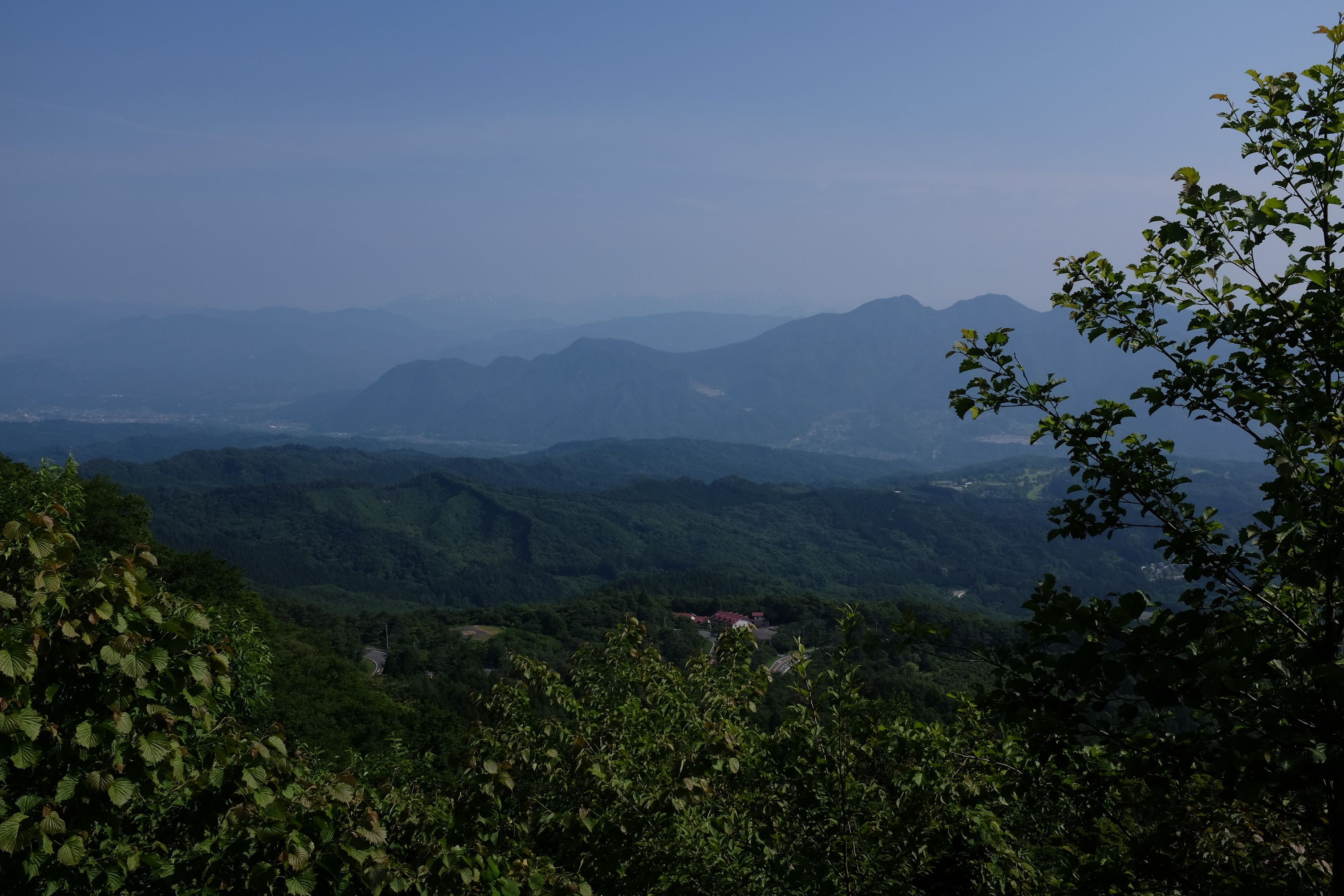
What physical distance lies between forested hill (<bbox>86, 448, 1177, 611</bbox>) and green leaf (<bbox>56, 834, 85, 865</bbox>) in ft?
386

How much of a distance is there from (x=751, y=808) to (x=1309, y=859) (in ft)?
12.8

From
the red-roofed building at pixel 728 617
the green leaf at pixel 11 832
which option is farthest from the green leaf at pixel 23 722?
the red-roofed building at pixel 728 617

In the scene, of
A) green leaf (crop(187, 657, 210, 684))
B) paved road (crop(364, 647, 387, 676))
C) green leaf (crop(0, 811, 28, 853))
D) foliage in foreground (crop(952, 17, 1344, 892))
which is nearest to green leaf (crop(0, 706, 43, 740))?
green leaf (crop(0, 811, 28, 853))

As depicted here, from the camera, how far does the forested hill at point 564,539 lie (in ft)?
447

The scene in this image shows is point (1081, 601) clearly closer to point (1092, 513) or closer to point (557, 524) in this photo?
point (1092, 513)

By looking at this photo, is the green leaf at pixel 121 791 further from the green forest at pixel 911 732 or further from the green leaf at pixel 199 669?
the green leaf at pixel 199 669

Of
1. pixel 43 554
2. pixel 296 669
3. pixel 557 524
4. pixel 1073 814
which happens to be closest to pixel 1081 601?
pixel 1073 814

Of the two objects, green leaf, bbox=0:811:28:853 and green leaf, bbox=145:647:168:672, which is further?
green leaf, bbox=145:647:168:672

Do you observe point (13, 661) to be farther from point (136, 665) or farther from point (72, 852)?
point (72, 852)

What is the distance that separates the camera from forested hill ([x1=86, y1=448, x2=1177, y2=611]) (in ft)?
447

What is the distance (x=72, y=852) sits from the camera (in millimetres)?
3525

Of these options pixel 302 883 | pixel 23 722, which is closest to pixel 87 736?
pixel 23 722

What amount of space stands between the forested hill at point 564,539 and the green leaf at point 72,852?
11766 centimetres

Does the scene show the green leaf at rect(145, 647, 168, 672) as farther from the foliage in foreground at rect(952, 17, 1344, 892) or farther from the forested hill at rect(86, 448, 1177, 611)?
the forested hill at rect(86, 448, 1177, 611)
